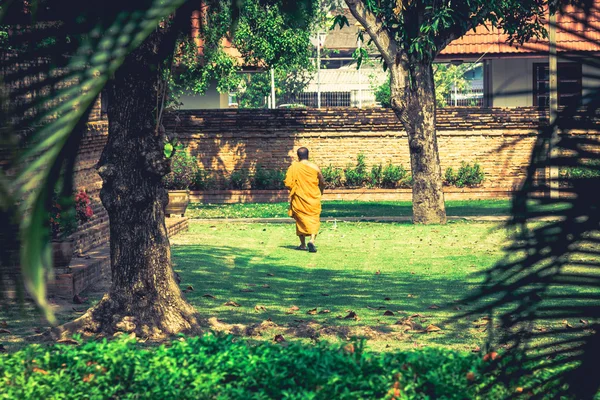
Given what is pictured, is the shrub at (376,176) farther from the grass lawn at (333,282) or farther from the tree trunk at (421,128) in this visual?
the grass lawn at (333,282)

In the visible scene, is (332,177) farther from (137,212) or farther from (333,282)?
(137,212)

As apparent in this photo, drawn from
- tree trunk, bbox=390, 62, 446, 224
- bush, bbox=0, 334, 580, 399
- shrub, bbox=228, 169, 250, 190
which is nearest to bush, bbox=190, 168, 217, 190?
shrub, bbox=228, 169, 250, 190

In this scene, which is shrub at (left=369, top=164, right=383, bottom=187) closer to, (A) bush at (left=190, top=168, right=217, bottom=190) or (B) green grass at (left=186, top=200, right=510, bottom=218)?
(B) green grass at (left=186, top=200, right=510, bottom=218)

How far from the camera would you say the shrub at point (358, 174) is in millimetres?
25312

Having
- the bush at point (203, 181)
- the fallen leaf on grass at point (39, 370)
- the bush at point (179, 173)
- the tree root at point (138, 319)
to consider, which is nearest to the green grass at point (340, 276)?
the tree root at point (138, 319)

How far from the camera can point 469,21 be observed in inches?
690

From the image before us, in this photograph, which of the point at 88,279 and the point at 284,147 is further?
the point at 284,147

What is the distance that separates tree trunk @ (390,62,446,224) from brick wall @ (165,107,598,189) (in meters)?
6.14

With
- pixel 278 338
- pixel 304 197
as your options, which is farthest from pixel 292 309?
pixel 304 197

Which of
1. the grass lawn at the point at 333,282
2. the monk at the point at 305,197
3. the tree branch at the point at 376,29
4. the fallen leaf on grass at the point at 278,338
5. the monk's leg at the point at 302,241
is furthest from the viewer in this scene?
the tree branch at the point at 376,29

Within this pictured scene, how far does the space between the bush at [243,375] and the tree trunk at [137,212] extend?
2.63 meters

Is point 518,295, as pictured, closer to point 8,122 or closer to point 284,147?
point 8,122

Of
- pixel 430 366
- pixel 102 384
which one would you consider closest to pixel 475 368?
pixel 430 366

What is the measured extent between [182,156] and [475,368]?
59.8ft
